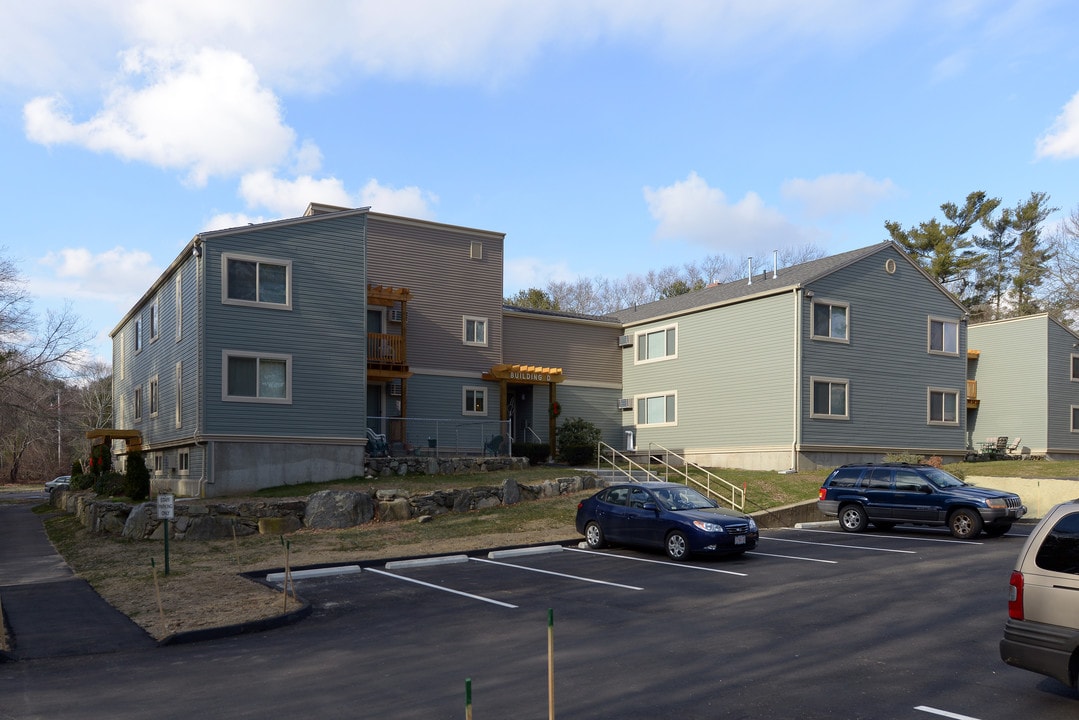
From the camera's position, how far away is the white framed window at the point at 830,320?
3150cm

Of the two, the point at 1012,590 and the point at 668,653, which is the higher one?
the point at 1012,590

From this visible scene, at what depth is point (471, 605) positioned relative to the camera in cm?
1270

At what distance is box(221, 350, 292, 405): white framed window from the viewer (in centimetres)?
2509

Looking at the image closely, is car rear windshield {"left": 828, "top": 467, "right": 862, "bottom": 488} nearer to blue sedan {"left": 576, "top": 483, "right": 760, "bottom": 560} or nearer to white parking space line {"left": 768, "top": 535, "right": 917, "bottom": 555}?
white parking space line {"left": 768, "top": 535, "right": 917, "bottom": 555}

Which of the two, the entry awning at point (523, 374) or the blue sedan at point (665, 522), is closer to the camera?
the blue sedan at point (665, 522)

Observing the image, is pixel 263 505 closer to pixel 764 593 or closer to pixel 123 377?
pixel 764 593

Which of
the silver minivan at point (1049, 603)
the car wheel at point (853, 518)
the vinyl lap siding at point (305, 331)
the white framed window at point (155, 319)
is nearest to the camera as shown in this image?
the silver minivan at point (1049, 603)

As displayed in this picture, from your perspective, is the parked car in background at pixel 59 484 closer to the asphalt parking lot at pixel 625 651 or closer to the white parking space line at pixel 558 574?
the white parking space line at pixel 558 574

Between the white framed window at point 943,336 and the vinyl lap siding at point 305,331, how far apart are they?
2266cm

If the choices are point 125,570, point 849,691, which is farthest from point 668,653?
point 125,570

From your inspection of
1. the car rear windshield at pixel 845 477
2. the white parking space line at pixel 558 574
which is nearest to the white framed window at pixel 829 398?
the car rear windshield at pixel 845 477

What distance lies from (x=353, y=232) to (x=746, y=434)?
15761mm

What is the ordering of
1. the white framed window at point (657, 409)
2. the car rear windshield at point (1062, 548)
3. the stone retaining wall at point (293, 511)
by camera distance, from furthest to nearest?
the white framed window at point (657, 409) → the stone retaining wall at point (293, 511) → the car rear windshield at point (1062, 548)

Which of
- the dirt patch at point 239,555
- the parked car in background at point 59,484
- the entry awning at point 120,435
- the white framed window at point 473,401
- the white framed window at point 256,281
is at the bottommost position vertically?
the parked car in background at point 59,484
